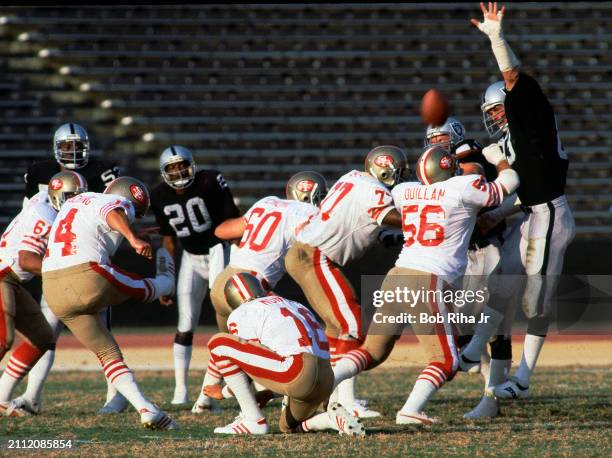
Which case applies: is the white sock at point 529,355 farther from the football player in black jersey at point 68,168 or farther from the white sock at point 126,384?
the football player in black jersey at point 68,168

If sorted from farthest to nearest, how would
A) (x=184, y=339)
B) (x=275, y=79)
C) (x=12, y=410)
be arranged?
(x=275, y=79) → (x=184, y=339) → (x=12, y=410)

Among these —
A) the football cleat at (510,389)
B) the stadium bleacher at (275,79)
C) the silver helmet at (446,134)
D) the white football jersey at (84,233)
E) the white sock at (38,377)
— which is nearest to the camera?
the white football jersey at (84,233)

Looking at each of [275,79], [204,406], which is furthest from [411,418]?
[275,79]

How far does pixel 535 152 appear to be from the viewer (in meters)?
7.35

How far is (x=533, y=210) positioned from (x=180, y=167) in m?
2.72

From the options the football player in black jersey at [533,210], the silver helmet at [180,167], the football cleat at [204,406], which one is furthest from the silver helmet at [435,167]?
the silver helmet at [180,167]

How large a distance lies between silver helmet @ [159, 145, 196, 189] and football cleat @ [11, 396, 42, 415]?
1.99 m

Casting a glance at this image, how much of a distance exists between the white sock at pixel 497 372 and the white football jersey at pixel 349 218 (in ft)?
3.89

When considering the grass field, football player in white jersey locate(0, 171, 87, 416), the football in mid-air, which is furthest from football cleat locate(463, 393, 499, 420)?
football player in white jersey locate(0, 171, 87, 416)

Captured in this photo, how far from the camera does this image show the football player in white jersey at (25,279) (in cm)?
733

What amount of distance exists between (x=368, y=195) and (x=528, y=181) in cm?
122

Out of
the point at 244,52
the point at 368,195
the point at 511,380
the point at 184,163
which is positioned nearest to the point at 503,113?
the point at 368,195

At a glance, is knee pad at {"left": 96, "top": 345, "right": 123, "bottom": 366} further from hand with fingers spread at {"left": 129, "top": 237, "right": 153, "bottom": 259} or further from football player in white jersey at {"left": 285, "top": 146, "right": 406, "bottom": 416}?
football player in white jersey at {"left": 285, "top": 146, "right": 406, "bottom": 416}

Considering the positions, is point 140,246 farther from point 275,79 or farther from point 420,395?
point 275,79
